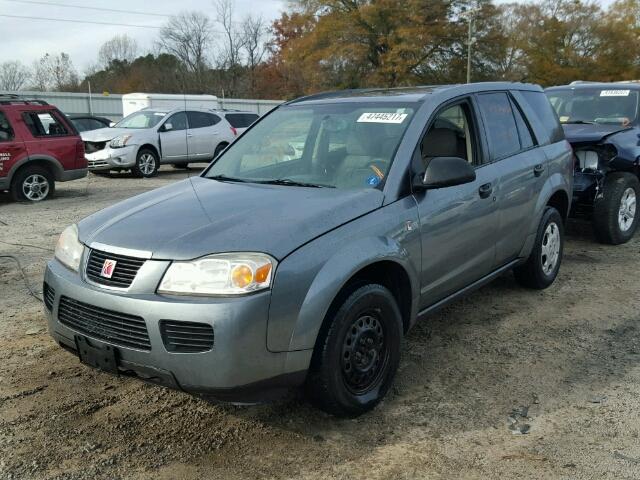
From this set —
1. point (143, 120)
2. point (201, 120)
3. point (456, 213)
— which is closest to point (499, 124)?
point (456, 213)

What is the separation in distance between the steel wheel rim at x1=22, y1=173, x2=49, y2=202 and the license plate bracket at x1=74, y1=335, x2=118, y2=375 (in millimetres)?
8800

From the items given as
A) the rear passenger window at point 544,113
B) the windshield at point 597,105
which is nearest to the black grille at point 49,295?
the rear passenger window at point 544,113

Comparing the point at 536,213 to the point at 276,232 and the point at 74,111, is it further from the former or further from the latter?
the point at 74,111

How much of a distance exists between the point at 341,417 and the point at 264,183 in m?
1.51

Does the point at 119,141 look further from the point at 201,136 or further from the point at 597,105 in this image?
the point at 597,105

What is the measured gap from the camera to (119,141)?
567 inches

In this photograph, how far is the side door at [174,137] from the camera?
15.4 metres

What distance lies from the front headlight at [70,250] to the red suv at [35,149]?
796 cm

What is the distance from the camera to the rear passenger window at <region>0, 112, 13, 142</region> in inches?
410

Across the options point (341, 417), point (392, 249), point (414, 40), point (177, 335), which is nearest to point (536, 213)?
point (392, 249)

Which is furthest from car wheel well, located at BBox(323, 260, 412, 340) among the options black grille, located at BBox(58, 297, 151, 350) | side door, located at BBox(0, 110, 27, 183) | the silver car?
side door, located at BBox(0, 110, 27, 183)

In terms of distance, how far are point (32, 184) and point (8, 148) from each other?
2.56 feet

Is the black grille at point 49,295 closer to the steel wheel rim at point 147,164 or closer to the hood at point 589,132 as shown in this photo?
the hood at point 589,132

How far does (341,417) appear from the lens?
10.7ft
